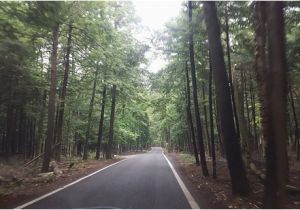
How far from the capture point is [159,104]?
34594mm

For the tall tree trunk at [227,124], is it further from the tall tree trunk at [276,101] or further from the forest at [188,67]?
the tall tree trunk at [276,101]

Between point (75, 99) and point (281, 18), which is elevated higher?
point (75, 99)

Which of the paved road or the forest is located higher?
the forest

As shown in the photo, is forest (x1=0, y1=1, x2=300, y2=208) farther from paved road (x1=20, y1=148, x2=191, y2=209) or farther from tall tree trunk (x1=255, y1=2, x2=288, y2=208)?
paved road (x1=20, y1=148, x2=191, y2=209)

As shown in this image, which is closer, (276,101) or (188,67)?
(276,101)

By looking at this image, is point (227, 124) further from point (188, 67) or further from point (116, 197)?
point (188, 67)

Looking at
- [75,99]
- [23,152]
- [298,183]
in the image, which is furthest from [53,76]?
[23,152]

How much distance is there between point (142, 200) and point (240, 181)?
290 centimetres

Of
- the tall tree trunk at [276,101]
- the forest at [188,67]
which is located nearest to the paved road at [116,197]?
the forest at [188,67]

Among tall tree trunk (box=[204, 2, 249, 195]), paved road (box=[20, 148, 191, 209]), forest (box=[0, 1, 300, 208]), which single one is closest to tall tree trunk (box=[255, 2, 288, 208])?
forest (box=[0, 1, 300, 208])

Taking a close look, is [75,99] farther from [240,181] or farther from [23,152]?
[240,181]

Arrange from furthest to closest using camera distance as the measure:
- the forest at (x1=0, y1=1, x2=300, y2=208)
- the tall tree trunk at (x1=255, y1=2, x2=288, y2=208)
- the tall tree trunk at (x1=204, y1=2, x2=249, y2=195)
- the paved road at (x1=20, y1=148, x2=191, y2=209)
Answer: the tall tree trunk at (x1=204, y1=2, x2=249, y2=195) < the paved road at (x1=20, y1=148, x2=191, y2=209) < the forest at (x1=0, y1=1, x2=300, y2=208) < the tall tree trunk at (x1=255, y1=2, x2=288, y2=208)

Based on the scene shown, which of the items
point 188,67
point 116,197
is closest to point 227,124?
point 116,197

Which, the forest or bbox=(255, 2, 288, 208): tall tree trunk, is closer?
bbox=(255, 2, 288, 208): tall tree trunk
